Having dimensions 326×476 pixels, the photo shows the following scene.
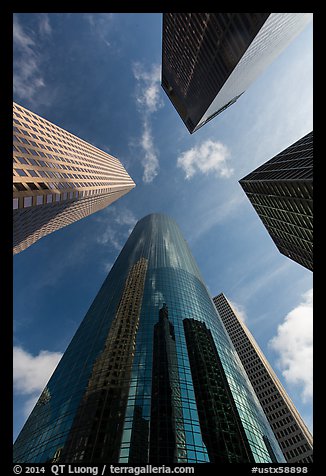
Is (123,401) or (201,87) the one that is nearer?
(123,401)

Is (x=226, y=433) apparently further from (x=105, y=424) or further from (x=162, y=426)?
(x=105, y=424)

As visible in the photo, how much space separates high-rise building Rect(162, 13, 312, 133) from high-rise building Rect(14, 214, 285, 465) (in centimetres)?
8116

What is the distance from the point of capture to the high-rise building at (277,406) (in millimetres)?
105250

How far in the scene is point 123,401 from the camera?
62250mm

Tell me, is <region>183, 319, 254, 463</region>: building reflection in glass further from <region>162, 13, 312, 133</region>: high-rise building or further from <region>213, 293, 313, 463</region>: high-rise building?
<region>162, 13, 312, 133</region>: high-rise building

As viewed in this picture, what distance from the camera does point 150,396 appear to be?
207 feet

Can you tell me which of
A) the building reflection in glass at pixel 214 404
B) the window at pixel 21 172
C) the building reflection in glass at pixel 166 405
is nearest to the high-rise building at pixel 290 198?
the building reflection in glass at pixel 214 404

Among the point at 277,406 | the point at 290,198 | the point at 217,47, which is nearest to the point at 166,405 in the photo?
the point at 290,198

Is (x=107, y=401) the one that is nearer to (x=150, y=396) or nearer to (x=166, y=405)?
(x=150, y=396)

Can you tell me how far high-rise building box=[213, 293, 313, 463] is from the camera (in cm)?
10525

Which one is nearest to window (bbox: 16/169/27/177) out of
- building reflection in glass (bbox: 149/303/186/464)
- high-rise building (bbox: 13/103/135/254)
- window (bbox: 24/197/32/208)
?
high-rise building (bbox: 13/103/135/254)
